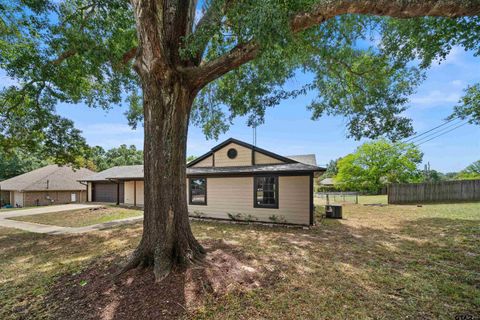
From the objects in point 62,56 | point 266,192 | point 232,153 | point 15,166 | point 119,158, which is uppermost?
point 62,56

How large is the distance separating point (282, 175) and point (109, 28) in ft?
26.4

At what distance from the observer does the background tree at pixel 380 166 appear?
78.7 ft

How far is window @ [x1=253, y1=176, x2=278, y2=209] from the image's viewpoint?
9.46 m

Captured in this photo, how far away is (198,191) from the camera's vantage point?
1141cm

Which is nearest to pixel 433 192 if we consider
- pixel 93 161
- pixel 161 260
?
pixel 161 260

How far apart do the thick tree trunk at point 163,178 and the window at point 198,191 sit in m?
7.11

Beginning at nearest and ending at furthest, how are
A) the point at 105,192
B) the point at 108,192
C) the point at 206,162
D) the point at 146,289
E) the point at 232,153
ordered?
the point at 146,289, the point at 232,153, the point at 206,162, the point at 108,192, the point at 105,192

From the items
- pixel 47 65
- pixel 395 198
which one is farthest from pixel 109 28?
pixel 395 198

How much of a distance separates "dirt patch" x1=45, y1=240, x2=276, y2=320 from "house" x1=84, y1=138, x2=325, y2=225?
17.1ft

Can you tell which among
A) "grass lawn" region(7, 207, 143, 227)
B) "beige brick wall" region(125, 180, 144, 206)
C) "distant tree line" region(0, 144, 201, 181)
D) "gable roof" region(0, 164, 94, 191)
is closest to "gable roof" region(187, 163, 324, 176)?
"grass lawn" region(7, 207, 143, 227)

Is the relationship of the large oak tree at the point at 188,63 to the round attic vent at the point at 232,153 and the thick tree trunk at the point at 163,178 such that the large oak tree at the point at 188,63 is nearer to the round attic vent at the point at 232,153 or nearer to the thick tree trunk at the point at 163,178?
the thick tree trunk at the point at 163,178

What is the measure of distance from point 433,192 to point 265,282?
63.6 feet

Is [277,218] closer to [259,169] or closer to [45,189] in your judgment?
[259,169]

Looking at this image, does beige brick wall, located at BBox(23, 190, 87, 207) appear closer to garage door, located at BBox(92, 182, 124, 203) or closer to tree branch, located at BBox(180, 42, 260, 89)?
garage door, located at BBox(92, 182, 124, 203)
